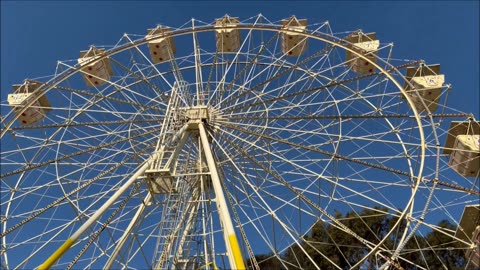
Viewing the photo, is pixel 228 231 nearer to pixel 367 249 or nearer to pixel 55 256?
pixel 55 256

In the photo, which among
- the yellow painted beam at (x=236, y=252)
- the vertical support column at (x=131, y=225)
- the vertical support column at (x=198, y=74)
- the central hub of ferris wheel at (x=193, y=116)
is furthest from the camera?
the vertical support column at (x=198, y=74)

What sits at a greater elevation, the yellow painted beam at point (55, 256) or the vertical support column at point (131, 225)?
the vertical support column at point (131, 225)

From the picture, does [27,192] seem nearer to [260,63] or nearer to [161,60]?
[161,60]

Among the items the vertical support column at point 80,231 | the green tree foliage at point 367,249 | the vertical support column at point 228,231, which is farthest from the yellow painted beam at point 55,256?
the green tree foliage at point 367,249

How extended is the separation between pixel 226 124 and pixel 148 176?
489 centimetres

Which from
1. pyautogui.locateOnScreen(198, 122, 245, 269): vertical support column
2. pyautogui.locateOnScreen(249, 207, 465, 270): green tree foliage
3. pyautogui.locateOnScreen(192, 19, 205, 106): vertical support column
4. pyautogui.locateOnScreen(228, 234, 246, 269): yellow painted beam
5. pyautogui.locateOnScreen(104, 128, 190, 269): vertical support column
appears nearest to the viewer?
pyautogui.locateOnScreen(228, 234, 246, 269): yellow painted beam

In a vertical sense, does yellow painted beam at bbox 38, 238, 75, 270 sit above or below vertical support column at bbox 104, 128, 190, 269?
below

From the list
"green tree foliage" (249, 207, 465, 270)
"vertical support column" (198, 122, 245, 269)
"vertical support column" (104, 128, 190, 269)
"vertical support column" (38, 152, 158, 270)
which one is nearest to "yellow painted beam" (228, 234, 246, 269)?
"vertical support column" (198, 122, 245, 269)

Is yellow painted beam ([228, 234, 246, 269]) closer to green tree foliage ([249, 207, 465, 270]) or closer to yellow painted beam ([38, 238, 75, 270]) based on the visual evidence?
yellow painted beam ([38, 238, 75, 270])

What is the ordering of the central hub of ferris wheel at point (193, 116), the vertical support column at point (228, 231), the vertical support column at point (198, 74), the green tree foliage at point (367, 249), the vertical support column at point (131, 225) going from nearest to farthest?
the vertical support column at point (228, 231), the vertical support column at point (131, 225), the central hub of ferris wheel at point (193, 116), the vertical support column at point (198, 74), the green tree foliage at point (367, 249)

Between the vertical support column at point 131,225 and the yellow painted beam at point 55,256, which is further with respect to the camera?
the vertical support column at point 131,225

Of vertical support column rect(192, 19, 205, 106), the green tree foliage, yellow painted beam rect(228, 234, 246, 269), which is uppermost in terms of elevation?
vertical support column rect(192, 19, 205, 106)

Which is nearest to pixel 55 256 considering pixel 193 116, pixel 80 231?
pixel 80 231

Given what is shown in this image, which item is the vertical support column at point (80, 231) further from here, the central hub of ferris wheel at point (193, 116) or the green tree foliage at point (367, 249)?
the green tree foliage at point (367, 249)
